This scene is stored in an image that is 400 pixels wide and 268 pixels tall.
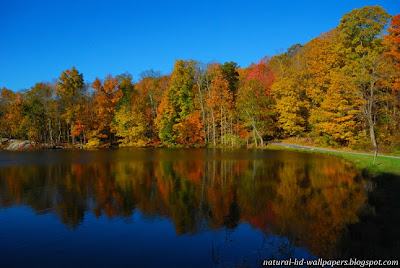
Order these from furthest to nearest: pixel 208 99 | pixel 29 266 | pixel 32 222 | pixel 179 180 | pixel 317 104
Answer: pixel 208 99 < pixel 317 104 < pixel 179 180 < pixel 32 222 < pixel 29 266

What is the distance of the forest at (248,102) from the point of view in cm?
3347

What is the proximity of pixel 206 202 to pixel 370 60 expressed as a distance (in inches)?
1143

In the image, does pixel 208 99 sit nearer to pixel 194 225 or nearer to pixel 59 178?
pixel 59 178

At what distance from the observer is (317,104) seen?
48688mm

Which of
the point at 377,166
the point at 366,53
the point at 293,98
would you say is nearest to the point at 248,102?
the point at 293,98

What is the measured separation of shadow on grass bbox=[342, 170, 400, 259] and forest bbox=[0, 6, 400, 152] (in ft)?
59.0

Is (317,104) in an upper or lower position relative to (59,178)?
upper

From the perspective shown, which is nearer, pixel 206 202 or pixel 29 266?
pixel 29 266

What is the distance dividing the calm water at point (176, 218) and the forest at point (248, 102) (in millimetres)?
16056

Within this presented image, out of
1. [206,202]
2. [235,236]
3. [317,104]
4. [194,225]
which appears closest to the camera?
A: [235,236]

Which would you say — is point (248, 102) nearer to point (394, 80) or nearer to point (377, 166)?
point (394, 80)

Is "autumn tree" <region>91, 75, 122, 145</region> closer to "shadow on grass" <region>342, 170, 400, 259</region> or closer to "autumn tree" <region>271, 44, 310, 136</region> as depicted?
"autumn tree" <region>271, 44, 310, 136</region>

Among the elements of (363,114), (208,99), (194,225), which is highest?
(208,99)

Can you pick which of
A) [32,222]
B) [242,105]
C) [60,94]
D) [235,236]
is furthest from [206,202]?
[60,94]
